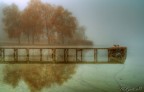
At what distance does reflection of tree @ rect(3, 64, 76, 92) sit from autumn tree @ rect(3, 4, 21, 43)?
2.46 ft

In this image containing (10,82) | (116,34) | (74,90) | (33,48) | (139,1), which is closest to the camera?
(74,90)

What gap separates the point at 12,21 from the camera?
6.17 meters

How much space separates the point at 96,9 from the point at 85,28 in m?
0.47

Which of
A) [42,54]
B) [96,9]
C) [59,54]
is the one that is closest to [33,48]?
[42,54]

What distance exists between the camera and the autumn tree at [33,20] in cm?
596

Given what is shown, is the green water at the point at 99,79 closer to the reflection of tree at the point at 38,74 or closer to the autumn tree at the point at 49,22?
the reflection of tree at the point at 38,74

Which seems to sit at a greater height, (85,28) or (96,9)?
(96,9)

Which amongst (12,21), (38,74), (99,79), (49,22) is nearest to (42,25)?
(49,22)

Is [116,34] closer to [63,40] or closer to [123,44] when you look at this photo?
[123,44]

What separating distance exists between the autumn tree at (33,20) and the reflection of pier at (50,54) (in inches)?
14.8

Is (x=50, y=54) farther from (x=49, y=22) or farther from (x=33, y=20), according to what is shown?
(x=33, y=20)

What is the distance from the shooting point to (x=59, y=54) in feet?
23.3

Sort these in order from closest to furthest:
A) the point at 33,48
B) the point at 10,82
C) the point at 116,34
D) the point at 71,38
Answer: the point at 10,82, the point at 116,34, the point at 71,38, the point at 33,48

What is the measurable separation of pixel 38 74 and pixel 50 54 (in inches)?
53.4
